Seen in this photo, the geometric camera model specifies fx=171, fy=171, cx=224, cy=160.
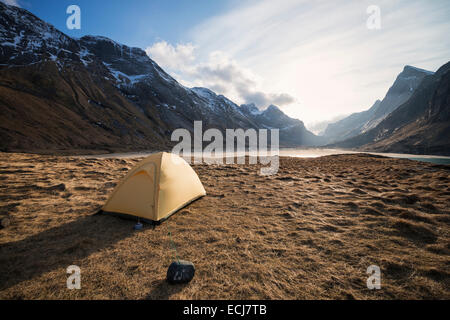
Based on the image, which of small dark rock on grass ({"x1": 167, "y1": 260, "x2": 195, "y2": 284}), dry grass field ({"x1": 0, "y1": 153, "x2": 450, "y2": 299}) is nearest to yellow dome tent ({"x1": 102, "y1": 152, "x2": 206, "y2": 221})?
dry grass field ({"x1": 0, "y1": 153, "x2": 450, "y2": 299})

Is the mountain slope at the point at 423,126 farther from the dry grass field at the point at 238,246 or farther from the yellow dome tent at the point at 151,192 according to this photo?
the yellow dome tent at the point at 151,192

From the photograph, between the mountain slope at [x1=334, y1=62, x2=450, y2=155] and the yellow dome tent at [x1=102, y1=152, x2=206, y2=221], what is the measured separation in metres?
120

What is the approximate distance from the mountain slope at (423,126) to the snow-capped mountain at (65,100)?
11975cm

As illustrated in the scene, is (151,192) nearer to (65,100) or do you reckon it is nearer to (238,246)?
(238,246)

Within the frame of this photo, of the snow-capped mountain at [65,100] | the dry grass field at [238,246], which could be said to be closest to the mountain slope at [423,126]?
the dry grass field at [238,246]

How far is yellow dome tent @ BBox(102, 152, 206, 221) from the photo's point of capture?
244 inches

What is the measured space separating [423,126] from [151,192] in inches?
6188

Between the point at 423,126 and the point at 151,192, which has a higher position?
the point at 423,126

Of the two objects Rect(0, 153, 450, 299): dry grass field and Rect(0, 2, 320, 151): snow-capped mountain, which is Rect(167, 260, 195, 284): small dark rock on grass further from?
Rect(0, 2, 320, 151): snow-capped mountain

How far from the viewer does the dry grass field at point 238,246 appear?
3531mm

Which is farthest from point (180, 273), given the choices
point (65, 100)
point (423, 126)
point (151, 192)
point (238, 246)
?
point (423, 126)

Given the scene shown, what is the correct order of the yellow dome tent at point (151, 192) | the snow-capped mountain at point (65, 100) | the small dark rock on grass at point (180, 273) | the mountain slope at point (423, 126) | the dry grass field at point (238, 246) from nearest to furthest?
the dry grass field at point (238, 246)
the small dark rock on grass at point (180, 273)
the yellow dome tent at point (151, 192)
the snow-capped mountain at point (65, 100)
the mountain slope at point (423, 126)

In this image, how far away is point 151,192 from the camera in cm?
626

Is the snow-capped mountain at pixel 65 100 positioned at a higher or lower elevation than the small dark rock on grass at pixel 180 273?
higher
